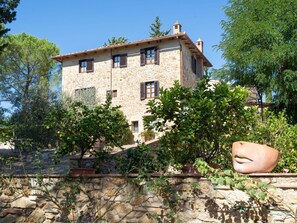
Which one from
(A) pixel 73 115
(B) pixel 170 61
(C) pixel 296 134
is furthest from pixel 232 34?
(A) pixel 73 115

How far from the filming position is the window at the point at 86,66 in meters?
23.0

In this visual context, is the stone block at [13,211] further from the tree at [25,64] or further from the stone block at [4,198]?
the tree at [25,64]

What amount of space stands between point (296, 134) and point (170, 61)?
11.5m

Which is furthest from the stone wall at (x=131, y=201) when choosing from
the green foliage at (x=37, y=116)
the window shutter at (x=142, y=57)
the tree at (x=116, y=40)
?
the tree at (x=116, y=40)

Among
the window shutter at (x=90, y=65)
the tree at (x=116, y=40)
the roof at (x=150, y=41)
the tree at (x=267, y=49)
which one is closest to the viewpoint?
the tree at (x=267, y=49)

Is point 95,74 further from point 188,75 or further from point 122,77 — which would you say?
point 188,75

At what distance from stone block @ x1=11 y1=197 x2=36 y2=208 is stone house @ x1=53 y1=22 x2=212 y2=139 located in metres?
14.5

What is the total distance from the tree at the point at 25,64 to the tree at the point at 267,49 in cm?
1347

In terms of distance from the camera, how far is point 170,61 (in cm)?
2073

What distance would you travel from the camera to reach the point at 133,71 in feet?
71.8

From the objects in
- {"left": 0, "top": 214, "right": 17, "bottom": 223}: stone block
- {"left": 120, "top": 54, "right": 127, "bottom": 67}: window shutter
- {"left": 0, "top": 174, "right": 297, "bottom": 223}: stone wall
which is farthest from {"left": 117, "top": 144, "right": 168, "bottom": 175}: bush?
{"left": 120, "top": 54, "right": 127, "bottom": 67}: window shutter

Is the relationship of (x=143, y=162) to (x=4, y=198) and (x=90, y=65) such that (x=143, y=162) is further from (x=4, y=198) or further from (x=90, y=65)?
(x=90, y=65)

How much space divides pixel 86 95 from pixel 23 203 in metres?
16.5

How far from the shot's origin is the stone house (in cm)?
2073
